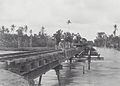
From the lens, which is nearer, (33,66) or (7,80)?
(7,80)

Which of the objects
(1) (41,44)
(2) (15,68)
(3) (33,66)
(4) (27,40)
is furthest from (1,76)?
(4) (27,40)

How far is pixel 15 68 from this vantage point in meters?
11.8

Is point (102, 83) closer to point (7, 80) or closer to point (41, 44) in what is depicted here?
point (7, 80)

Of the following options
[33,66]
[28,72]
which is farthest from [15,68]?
[33,66]

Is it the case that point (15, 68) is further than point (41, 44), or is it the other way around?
point (41, 44)

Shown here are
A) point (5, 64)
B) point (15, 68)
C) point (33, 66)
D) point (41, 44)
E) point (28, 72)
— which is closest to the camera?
point (5, 64)

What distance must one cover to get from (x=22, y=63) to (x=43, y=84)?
1829 centimetres

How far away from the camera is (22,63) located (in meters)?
13.1

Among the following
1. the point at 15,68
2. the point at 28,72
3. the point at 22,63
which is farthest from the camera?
the point at 28,72

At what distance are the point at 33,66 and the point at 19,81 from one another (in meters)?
6.83

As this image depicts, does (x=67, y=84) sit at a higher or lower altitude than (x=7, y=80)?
lower

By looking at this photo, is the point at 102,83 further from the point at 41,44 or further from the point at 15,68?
the point at 41,44

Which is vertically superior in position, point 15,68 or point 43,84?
point 15,68

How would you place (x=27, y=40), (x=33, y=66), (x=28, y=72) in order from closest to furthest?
(x=28, y=72), (x=33, y=66), (x=27, y=40)
